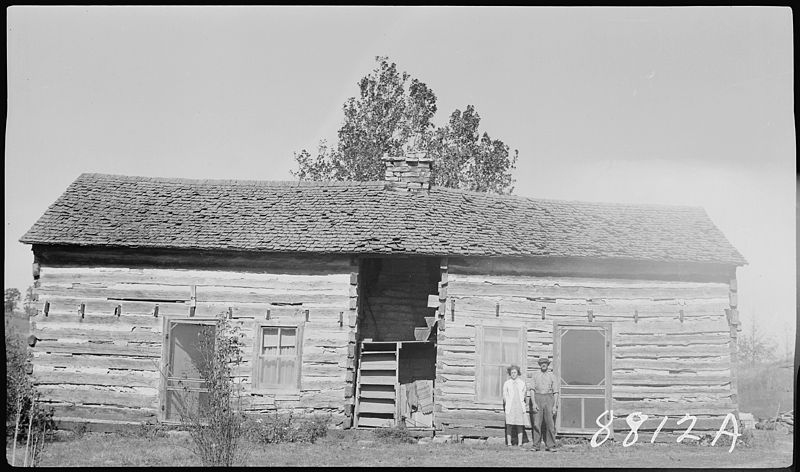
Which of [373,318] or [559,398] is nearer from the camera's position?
[559,398]

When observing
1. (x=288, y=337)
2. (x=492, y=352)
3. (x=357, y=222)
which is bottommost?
(x=492, y=352)

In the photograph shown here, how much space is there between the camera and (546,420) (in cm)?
1399

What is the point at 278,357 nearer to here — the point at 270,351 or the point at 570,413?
the point at 270,351

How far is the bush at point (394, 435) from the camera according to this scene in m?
14.3

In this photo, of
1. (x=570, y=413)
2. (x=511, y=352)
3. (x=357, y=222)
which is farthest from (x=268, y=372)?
(x=570, y=413)

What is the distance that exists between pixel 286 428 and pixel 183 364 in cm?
239

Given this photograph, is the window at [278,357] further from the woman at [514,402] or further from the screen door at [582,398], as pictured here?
the screen door at [582,398]

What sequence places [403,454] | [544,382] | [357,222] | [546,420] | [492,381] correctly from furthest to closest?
[357,222], [492,381], [544,382], [546,420], [403,454]

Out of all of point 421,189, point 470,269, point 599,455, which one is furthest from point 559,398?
point 421,189

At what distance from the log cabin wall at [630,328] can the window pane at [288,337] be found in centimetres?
263

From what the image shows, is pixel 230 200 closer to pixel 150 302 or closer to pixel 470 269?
pixel 150 302

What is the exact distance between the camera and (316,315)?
14977 millimetres

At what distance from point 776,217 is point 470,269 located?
5189 millimetres

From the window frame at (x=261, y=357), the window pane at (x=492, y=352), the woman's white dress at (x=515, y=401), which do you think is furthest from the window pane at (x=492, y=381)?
the window frame at (x=261, y=357)
